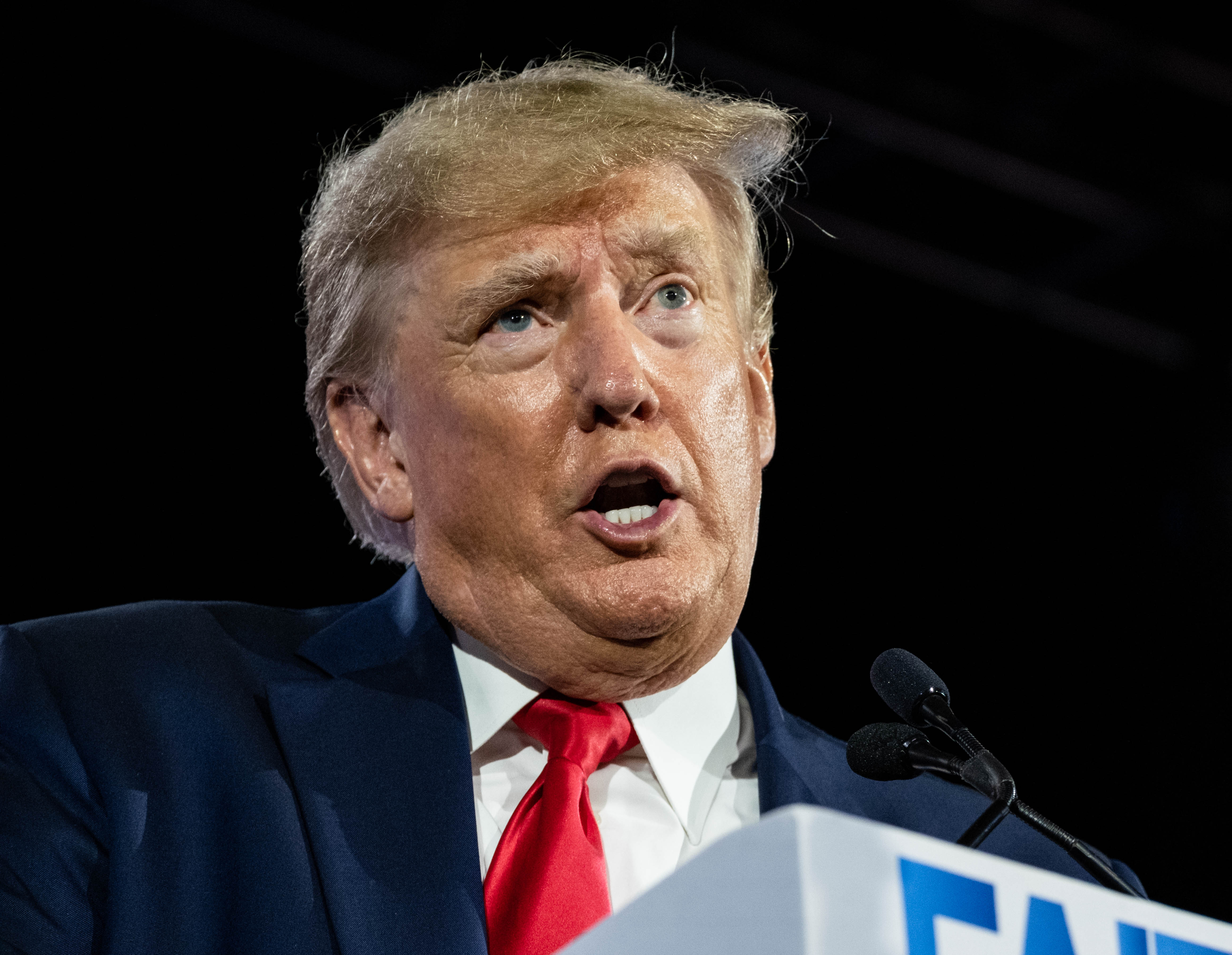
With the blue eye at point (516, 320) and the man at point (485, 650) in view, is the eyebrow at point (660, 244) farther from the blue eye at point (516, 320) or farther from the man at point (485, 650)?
the blue eye at point (516, 320)

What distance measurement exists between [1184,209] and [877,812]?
2634 millimetres

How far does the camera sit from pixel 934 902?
845mm

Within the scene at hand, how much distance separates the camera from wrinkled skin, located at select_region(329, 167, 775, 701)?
1.74 meters

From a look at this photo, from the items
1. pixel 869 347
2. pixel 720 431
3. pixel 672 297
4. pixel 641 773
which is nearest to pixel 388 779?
pixel 641 773

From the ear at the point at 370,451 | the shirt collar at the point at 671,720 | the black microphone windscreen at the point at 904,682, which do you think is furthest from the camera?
the ear at the point at 370,451

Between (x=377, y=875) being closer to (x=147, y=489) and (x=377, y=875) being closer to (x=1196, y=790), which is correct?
(x=147, y=489)

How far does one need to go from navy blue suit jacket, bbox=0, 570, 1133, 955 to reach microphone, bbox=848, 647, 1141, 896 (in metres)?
0.35

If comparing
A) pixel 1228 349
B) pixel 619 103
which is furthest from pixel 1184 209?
pixel 619 103

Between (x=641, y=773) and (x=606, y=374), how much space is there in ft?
1.71

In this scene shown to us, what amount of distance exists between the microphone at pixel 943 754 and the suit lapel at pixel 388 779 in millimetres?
470

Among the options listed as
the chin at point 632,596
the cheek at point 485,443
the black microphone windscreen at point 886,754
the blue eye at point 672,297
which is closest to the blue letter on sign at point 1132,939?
the black microphone windscreen at point 886,754

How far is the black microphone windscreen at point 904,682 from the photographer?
5.02 ft

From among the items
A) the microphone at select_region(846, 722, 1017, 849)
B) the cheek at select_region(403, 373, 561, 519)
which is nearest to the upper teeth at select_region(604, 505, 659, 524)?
the cheek at select_region(403, 373, 561, 519)

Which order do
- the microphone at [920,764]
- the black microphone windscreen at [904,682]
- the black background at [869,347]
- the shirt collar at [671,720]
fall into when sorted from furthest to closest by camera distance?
the black background at [869,347] → the shirt collar at [671,720] → the black microphone windscreen at [904,682] → the microphone at [920,764]
